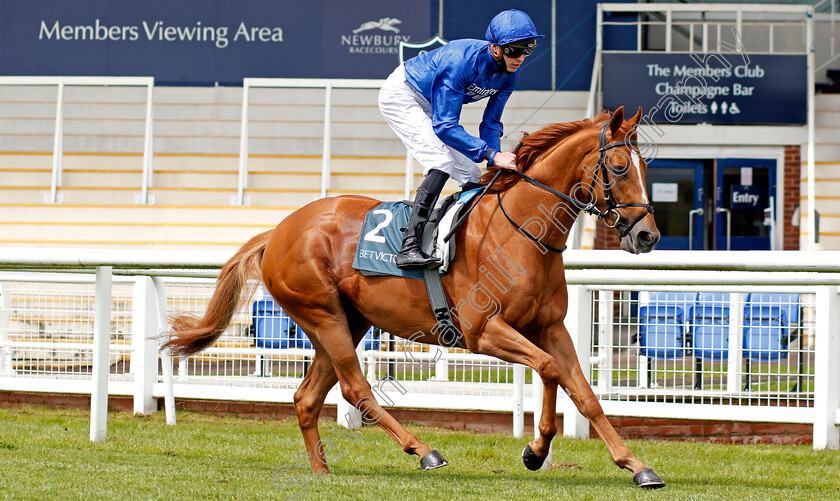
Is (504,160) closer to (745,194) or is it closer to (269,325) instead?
(269,325)

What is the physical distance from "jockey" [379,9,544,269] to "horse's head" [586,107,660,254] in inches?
14.9

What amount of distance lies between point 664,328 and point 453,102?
79.5 inches

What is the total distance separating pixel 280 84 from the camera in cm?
1149

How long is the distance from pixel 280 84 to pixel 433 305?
26.5 ft

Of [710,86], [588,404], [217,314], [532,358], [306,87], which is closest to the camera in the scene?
[532,358]

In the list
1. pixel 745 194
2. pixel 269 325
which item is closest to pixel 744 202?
pixel 745 194

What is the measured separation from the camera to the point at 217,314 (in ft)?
14.6

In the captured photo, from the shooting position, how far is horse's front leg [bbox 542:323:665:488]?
3.60m

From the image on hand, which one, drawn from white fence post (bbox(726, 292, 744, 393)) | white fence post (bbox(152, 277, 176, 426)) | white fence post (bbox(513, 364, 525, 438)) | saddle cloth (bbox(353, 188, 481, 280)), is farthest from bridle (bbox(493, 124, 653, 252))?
white fence post (bbox(152, 277, 176, 426))

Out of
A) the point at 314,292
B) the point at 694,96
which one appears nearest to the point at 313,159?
the point at 694,96

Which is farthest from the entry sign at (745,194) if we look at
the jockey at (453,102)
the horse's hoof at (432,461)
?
the horse's hoof at (432,461)

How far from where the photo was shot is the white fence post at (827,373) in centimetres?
517

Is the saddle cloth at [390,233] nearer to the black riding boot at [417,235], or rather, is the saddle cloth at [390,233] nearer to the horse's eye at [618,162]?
the black riding boot at [417,235]

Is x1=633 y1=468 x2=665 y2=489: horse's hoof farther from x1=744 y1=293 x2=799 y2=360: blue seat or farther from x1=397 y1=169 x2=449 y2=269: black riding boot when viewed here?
x1=744 y1=293 x2=799 y2=360: blue seat
